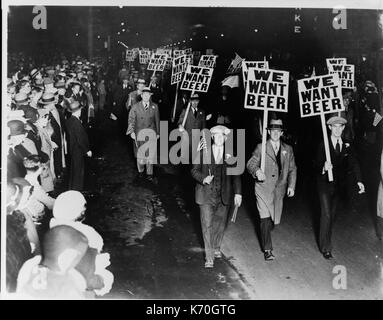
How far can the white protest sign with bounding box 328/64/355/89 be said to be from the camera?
6.32m

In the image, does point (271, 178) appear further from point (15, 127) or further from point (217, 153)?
point (15, 127)

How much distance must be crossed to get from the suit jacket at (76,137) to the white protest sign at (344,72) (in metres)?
3.34

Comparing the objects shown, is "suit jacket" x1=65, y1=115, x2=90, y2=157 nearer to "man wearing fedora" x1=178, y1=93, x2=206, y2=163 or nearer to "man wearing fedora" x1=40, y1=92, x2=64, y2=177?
"man wearing fedora" x1=40, y1=92, x2=64, y2=177

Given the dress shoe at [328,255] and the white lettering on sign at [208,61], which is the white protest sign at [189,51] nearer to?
the white lettering on sign at [208,61]

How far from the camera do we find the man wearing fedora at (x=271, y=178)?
19.6 ft

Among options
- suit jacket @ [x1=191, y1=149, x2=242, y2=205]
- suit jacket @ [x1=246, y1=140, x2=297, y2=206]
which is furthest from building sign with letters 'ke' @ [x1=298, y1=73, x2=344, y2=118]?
suit jacket @ [x1=191, y1=149, x2=242, y2=205]

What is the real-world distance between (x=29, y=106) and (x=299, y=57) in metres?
3.70

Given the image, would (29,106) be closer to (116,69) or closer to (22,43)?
(22,43)

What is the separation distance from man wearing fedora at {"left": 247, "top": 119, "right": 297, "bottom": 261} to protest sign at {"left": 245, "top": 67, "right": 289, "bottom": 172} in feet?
0.94

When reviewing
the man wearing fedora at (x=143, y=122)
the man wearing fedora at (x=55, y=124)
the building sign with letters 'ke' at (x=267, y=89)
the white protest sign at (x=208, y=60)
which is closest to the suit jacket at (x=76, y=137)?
the man wearing fedora at (x=55, y=124)

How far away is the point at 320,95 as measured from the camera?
20.3 feet

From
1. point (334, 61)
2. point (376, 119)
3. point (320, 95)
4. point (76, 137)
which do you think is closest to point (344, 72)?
point (334, 61)

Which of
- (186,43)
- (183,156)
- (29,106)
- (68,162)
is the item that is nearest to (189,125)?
(183,156)

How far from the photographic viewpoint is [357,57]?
251 inches
